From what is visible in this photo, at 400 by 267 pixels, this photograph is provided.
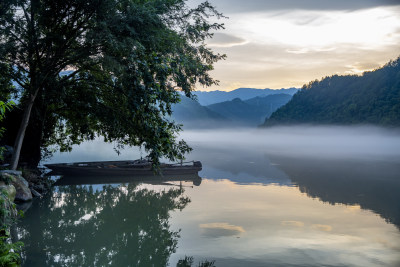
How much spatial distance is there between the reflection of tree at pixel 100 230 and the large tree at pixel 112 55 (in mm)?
2583

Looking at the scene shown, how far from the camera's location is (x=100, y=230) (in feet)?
40.1

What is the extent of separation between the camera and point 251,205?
1670cm

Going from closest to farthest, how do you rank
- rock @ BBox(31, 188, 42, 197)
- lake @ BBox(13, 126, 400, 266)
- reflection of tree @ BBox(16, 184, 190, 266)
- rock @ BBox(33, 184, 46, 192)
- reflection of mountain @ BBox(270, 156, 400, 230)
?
reflection of tree @ BBox(16, 184, 190, 266)
lake @ BBox(13, 126, 400, 266)
rock @ BBox(31, 188, 42, 197)
reflection of mountain @ BBox(270, 156, 400, 230)
rock @ BBox(33, 184, 46, 192)

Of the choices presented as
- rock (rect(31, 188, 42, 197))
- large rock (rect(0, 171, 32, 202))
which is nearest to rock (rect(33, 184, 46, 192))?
rock (rect(31, 188, 42, 197))

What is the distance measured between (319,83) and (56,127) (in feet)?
424

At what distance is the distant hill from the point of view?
10856 centimetres

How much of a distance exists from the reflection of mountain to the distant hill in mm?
85175

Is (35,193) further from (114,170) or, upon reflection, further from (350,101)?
(350,101)

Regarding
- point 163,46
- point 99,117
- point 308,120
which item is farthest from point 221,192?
point 308,120

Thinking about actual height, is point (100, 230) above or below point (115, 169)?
below

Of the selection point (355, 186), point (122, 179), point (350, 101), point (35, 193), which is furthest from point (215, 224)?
point (350, 101)

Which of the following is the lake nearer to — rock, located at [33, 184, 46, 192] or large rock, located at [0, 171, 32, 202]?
large rock, located at [0, 171, 32, 202]

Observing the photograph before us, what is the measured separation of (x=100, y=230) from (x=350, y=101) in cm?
12266

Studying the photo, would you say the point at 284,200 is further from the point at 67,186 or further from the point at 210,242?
the point at 67,186
